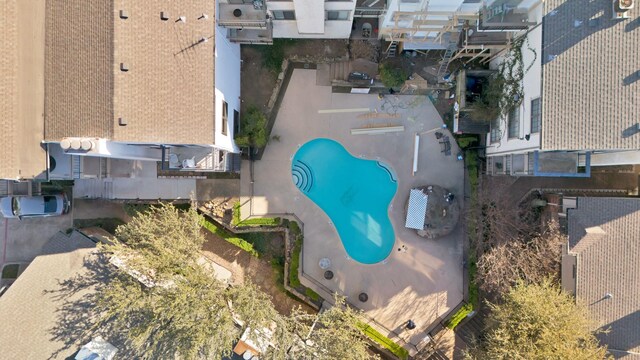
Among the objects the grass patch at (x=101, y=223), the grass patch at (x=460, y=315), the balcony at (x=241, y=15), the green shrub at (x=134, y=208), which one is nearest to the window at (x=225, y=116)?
the balcony at (x=241, y=15)

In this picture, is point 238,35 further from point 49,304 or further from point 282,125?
point 49,304

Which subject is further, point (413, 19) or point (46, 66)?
point (413, 19)

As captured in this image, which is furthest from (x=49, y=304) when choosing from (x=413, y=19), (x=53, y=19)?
(x=413, y=19)

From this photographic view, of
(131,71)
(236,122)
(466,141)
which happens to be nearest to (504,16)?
(466,141)

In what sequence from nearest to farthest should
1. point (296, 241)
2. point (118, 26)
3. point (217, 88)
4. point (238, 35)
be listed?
point (118, 26) < point (217, 88) < point (238, 35) < point (296, 241)

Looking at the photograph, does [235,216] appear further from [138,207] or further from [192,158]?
[138,207]

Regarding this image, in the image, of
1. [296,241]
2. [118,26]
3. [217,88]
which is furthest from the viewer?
[296,241]

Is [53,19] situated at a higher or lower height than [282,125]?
higher

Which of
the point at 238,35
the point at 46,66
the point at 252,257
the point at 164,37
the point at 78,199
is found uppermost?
the point at 238,35
